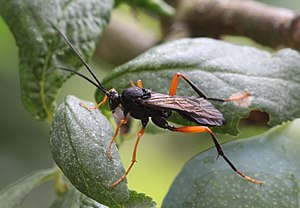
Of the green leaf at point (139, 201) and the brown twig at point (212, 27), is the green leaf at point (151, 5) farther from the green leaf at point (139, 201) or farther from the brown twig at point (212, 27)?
the green leaf at point (139, 201)

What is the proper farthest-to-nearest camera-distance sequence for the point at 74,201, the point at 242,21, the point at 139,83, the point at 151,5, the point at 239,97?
the point at 242,21 < the point at 151,5 < the point at 139,83 < the point at 239,97 < the point at 74,201

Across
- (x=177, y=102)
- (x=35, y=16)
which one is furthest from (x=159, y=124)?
(x=35, y=16)

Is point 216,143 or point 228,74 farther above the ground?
point 228,74

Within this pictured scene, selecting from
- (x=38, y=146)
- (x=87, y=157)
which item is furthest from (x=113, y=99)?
(x=38, y=146)

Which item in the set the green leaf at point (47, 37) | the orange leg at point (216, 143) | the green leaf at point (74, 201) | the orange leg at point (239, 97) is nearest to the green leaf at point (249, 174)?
the orange leg at point (216, 143)

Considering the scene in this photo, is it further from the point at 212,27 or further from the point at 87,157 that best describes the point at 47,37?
the point at 212,27

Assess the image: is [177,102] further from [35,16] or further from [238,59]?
[35,16]

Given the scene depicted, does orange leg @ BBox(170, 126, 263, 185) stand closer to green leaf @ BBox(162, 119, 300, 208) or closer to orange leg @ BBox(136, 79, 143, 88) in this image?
green leaf @ BBox(162, 119, 300, 208)
